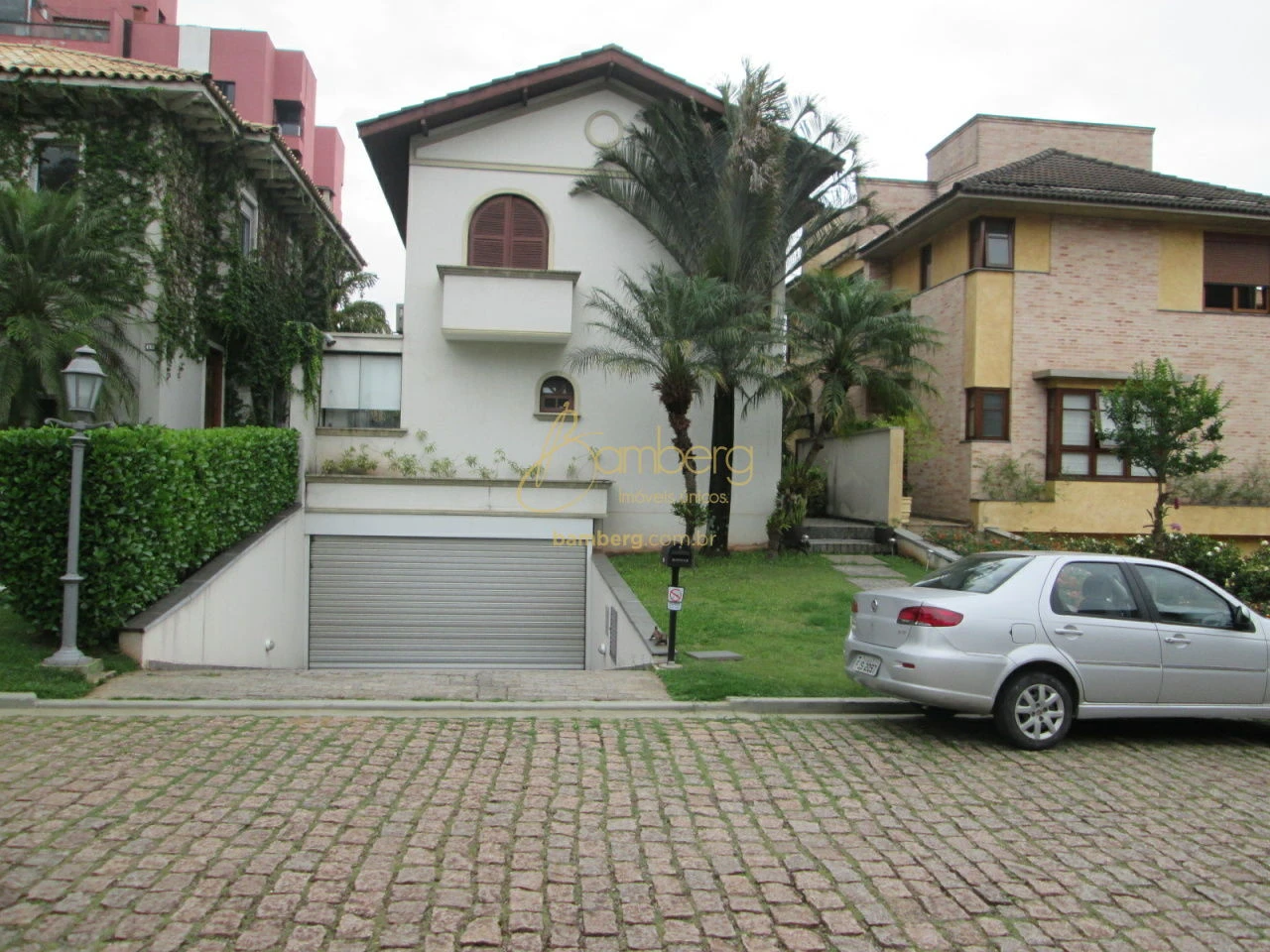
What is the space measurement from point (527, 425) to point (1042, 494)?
10.5 m

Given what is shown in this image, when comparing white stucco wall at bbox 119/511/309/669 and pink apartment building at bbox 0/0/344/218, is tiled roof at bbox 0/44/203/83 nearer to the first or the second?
white stucco wall at bbox 119/511/309/669

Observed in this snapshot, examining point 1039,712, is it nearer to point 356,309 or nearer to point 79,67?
point 79,67

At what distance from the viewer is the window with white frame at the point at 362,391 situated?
61.3 feet

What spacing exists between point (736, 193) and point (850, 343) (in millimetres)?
3457

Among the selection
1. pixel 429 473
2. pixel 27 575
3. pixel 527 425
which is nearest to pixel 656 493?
pixel 527 425

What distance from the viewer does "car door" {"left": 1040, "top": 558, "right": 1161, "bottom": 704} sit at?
24.5 feet

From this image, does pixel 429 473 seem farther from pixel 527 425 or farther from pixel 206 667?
pixel 206 667

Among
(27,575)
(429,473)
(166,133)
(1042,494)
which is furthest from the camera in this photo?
(1042,494)

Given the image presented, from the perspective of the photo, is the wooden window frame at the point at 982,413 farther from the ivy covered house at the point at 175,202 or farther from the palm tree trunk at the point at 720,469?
the ivy covered house at the point at 175,202

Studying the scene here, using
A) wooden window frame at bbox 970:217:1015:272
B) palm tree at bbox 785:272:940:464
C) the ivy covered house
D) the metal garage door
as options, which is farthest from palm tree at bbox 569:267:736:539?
wooden window frame at bbox 970:217:1015:272

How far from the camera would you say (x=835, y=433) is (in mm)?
22359

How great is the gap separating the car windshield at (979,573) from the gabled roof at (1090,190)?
1205cm

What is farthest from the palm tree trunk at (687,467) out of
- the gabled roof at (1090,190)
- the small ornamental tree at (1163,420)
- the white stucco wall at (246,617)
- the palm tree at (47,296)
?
the palm tree at (47,296)

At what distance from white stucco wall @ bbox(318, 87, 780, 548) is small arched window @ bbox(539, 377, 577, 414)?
178 mm
